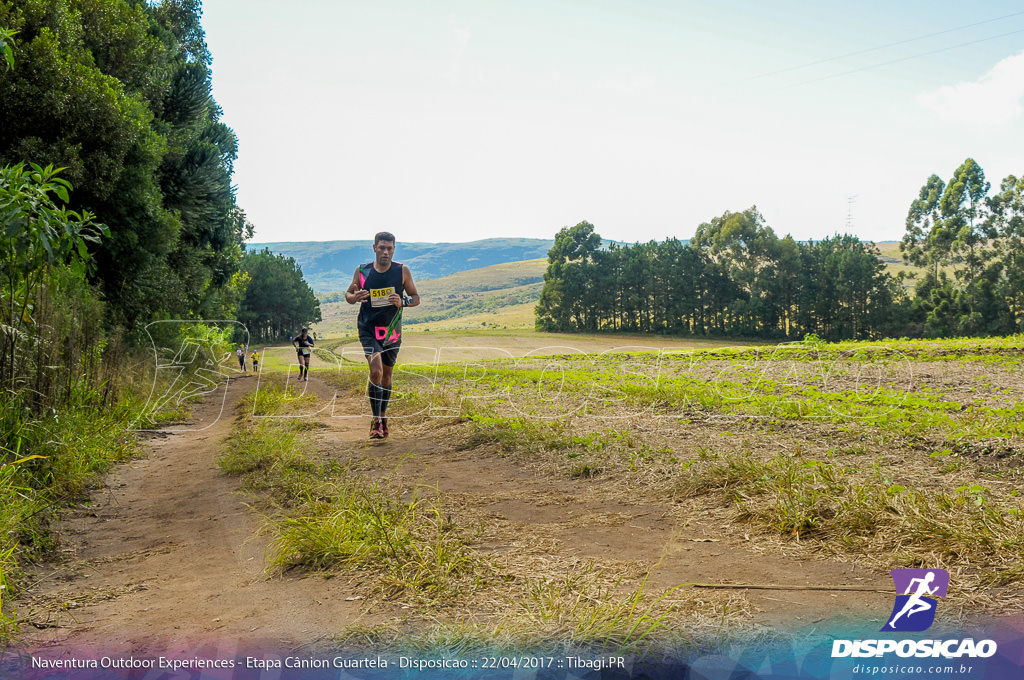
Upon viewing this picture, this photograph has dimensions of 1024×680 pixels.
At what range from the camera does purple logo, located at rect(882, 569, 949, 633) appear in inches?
110

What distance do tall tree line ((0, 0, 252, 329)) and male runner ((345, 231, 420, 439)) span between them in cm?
396

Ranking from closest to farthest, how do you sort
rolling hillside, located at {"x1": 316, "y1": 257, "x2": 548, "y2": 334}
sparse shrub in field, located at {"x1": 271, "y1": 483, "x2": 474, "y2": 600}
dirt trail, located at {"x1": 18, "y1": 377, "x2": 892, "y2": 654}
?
dirt trail, located at {"x1": 18, "y1": 377, "x2": 892, "y2": 654} → sparse shrub in field, located at {"x1": 271, "y1": 483, "x2": 474, "y2": 600} → rolling hillside, located at {"x1": 316, "y1": 257, "x2": 548, "y2": 334}

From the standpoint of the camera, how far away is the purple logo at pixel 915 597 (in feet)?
9.14

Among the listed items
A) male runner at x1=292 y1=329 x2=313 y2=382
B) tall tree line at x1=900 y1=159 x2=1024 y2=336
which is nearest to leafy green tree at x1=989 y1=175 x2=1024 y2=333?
tall tree line at x1=900 y1=159 x2=1024 y2=336

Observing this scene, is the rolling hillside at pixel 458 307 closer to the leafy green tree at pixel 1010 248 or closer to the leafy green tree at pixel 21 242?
the leafy green tree at pixel 1010 248

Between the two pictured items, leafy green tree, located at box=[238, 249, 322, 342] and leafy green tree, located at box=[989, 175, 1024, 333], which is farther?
leafy green tree, located at box=[238, 249, 322, 342]

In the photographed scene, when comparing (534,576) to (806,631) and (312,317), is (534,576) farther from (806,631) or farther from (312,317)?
(312,317)

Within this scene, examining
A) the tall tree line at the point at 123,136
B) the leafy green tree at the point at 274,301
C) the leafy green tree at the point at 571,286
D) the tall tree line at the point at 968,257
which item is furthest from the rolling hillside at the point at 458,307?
the tall tree line at the point at 123,136

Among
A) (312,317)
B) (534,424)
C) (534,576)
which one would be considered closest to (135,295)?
(534,424)

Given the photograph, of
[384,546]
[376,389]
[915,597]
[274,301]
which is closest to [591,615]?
[384,546]

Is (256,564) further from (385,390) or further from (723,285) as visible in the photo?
(723,285)

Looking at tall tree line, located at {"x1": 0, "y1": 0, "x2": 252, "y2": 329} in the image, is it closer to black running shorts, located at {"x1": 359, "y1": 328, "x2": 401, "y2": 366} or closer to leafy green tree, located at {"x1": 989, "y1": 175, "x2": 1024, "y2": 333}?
black running shorts, located at {"x1": 359, "y1": 328, "x2": 401, "y2": 366}

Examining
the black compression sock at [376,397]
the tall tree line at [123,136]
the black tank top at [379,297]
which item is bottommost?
the black compression sock at [376,397]

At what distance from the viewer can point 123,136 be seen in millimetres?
12172
